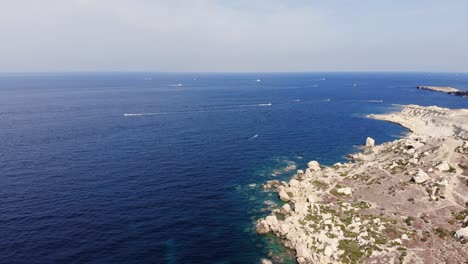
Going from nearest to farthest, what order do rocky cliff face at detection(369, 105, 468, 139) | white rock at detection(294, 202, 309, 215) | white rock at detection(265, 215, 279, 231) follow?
white rock at detection(265, 215, 279, 231), white rock at detection(294, 202, 309, 215), rocky cliff face at detection(369, 105, 468, 139)

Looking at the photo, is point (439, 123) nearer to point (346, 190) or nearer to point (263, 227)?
point (346, 190)

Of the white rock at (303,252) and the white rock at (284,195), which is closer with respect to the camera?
the white rock at (303,252)

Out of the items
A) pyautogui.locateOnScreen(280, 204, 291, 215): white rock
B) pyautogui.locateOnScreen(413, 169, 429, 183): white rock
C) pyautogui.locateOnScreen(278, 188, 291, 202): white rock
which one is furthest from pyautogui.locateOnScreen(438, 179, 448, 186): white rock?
pyautogui.locateOnScreen(280, 204, 291, 215): white rock

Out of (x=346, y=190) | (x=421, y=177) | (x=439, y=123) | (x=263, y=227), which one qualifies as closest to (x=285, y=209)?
(x=263, y=227)

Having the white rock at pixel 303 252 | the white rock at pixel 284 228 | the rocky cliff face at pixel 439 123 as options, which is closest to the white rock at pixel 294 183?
the white rock at pixel 284 228

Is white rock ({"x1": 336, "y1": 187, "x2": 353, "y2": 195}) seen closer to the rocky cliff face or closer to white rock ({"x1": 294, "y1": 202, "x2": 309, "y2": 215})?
white rock ({"x1": 294, "y1": 202, "x2": 309, "y2": 215})

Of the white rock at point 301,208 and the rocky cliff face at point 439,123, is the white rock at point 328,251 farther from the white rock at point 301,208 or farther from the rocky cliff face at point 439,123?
the rocky cliff face at point 439,123

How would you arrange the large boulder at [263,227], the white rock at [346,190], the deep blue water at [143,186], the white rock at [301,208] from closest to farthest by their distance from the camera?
the deep blue water at [143,186] → the large boulder at [263,227] → the white rock at [301,208] → the white rock at [346,190]

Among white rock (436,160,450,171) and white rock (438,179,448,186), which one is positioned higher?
white rock (436,160,450,171)

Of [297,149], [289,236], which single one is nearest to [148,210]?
[289,236]
